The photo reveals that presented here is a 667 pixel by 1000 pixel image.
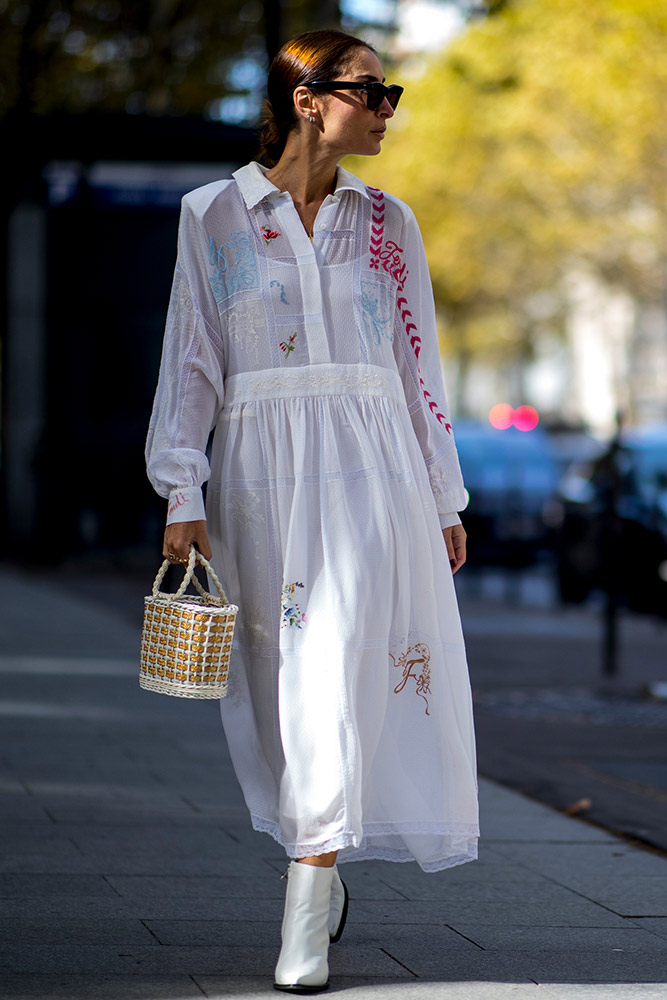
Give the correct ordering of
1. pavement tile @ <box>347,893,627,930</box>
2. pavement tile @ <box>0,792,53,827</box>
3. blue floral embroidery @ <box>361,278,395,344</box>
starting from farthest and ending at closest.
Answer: pavement tile @ <box>0,792,53,827</box>, pavement tile @ <box>347,893,627,930</box>, blue floral embroidery @ <box>361,278,395,344</box>

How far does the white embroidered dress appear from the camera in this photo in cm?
345

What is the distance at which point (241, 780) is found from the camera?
144 inches

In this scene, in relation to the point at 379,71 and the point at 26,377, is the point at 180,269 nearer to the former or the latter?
the point at 379,71

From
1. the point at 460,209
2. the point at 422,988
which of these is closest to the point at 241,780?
the point at 422,988

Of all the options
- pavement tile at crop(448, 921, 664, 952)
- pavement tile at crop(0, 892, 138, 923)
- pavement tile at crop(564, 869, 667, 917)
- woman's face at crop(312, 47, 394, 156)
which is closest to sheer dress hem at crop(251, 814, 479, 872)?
pavement tile at crop(448, 921, 664, 952)

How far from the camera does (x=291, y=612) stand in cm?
348

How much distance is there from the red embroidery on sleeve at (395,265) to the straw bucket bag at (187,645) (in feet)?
2.19

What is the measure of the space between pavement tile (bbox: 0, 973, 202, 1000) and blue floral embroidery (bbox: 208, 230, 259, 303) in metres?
1.45

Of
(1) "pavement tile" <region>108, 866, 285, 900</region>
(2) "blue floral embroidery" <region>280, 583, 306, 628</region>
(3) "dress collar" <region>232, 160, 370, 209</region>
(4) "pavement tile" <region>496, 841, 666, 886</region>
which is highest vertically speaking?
(3) "dress collar" <region>232, 160, 370, 209</region>

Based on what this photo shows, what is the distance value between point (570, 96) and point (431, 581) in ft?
95.2

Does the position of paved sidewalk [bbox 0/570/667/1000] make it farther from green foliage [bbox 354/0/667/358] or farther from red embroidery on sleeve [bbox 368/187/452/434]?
green foliage [bbox 354/0/667/358]

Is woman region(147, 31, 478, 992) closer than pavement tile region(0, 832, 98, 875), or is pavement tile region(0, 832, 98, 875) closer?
woman region(147, 31, 478, 992)

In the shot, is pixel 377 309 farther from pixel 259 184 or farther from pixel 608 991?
pixel 608 991

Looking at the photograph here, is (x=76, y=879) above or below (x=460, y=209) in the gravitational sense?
below
